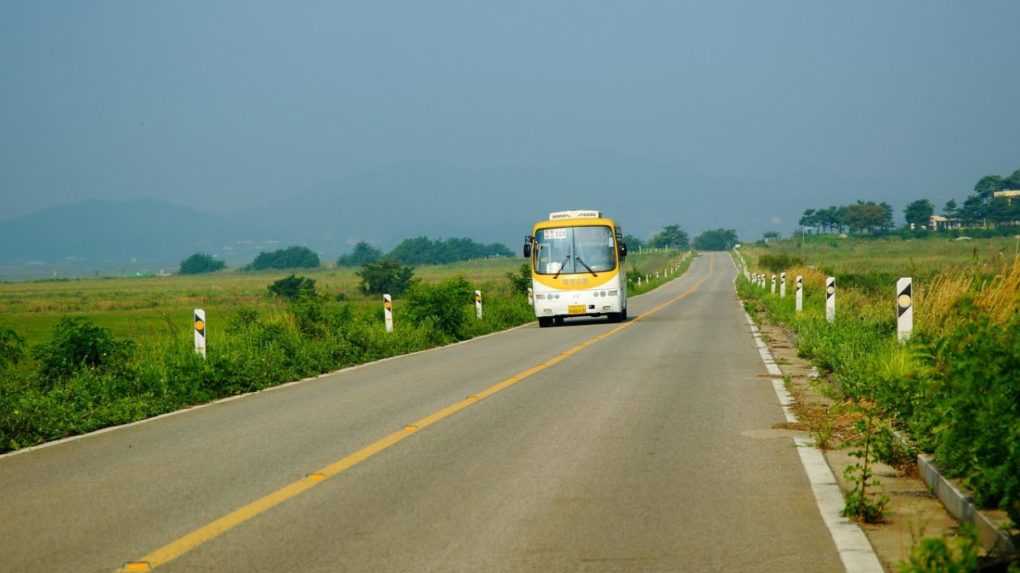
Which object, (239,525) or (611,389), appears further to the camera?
(611,389)

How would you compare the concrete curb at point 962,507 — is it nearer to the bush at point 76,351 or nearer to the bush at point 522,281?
the bush at point 76,351

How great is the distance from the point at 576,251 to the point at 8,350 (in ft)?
65.9

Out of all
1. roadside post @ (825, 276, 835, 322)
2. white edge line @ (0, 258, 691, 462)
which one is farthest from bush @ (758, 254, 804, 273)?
white edge line @ (0, 258, 691, 462)

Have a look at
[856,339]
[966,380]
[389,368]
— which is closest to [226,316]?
[389,368]

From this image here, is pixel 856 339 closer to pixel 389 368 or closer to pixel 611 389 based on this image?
pixel 611 389

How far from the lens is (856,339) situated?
1606 cm

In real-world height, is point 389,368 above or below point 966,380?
below

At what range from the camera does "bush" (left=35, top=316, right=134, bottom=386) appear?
572 inches

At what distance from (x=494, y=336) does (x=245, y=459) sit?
733 inches

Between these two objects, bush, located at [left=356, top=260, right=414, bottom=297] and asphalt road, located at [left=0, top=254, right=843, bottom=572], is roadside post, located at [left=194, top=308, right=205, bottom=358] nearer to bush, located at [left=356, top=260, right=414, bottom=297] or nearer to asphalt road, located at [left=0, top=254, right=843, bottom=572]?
asphalt road, located at [left=0, top=254, right=843, bottom=572]

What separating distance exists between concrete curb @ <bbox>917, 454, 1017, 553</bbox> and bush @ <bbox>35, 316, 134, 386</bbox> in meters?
10.3

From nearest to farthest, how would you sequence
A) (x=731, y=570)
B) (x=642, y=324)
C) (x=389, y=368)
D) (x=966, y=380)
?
(x=731, y=570) → (x=966, y=380) → (x=389, y=368) → (x=642, y=324)

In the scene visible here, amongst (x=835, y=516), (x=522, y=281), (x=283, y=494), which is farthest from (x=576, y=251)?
(x=835, y=516)

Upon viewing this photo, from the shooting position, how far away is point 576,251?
31875 millimetres
